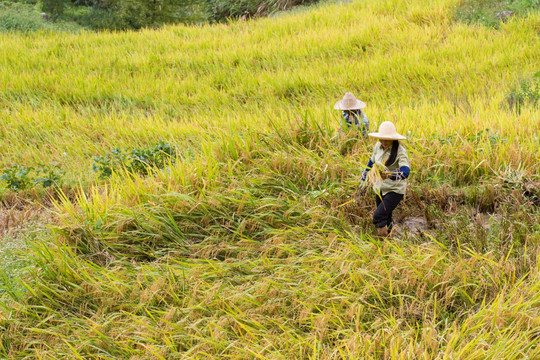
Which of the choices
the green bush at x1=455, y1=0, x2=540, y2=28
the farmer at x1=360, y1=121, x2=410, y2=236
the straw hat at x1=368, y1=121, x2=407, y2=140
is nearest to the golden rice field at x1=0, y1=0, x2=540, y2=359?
the farmer at x1=360, y1=121, x2=410, y2=236

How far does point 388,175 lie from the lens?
11.8 feet

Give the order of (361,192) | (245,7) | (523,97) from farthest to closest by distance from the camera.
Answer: (245,7)
(523,97)
(361,192)

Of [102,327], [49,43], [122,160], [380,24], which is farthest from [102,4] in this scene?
[102,327]

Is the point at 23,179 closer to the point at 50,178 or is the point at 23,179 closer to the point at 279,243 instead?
the point at 50,178

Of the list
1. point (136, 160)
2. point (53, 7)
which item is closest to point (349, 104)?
point (136, 160)

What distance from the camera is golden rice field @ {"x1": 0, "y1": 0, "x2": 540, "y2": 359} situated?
9.53 ft

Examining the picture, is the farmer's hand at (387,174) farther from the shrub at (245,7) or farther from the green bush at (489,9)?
the shrub at (245,7)

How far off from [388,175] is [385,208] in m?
0.24

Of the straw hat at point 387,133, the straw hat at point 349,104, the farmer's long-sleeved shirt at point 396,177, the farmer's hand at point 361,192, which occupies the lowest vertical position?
the farmer's hand at point 361,192

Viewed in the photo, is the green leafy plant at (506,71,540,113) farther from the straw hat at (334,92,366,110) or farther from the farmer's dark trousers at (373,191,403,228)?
the farmer's dark trousers at (373,191,403,228)

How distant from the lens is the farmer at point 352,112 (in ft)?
15.4

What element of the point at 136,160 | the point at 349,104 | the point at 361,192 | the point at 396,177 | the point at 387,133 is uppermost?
the point at 387,133

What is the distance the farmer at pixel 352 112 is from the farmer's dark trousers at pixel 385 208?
1126 millimetres

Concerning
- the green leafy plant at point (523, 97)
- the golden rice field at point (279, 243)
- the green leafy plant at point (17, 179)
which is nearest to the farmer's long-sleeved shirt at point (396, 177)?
the golden rice field at point (279, 243)
